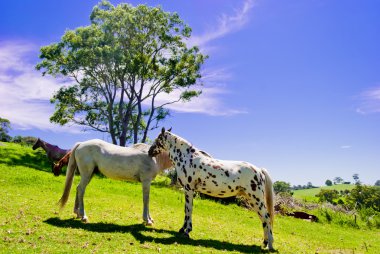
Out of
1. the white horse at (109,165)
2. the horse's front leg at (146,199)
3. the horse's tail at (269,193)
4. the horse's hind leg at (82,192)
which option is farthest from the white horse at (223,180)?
the horse's hind leg at (82,192)

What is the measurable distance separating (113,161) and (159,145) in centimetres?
196

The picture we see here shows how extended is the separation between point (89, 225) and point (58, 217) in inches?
67.3

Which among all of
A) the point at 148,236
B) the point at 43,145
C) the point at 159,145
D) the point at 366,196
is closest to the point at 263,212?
the point at 148,236

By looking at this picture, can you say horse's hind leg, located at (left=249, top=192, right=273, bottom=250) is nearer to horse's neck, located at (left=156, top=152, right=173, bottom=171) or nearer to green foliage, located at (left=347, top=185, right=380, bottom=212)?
horse's neck, located at (left=156, top=152, right=173, bottom=171)

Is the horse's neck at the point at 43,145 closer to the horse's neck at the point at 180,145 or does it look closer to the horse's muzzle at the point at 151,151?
the horse's muzzle at the point at 151,151

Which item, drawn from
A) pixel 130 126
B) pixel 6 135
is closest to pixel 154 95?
pixel 130 126

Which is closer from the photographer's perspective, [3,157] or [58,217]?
[58,217]

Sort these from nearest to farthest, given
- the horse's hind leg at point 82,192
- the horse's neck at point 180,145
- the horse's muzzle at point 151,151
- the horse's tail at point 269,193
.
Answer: the horse's tail at point 269,193, the horse's hind leg at point 82,192, the horse's neck at point 180,145, the horse's muzzle at point 151,151

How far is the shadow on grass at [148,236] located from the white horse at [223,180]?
59 cm

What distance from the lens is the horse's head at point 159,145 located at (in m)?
13.7

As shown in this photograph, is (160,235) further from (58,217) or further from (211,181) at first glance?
(58,217)

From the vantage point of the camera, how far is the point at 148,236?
38.6 ft

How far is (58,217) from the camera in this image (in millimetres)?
13289

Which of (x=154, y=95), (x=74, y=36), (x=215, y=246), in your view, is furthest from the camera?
(x=154, y=95)
